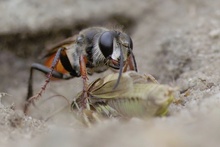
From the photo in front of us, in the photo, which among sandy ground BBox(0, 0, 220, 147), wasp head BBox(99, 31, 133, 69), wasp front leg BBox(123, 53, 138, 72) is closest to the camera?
sandy ground BBox(0, 0, 220, 147)

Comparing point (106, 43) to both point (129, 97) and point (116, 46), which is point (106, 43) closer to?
point (116, 46)

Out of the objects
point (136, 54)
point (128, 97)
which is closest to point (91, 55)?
point (136, 54)

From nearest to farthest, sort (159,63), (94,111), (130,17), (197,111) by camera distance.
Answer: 1. (197,111)
2. (94,111)
3. (159,63)
4. (130,17)

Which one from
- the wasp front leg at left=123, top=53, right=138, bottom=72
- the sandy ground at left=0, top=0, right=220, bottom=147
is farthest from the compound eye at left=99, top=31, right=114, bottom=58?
the sandy ground at left=0, top=0, right=220, bottom=147

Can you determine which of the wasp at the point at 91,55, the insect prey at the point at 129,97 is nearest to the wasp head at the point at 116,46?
the wasp at the point at 91,55

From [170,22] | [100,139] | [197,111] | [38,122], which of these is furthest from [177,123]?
[170,22]

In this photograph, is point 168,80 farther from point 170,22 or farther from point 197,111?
point 197,111

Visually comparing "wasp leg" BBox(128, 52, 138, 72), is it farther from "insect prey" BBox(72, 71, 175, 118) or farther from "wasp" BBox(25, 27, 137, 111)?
"insect prey" BBox(72, 71, 175, 118)
